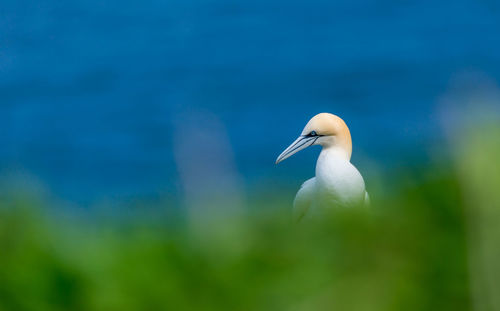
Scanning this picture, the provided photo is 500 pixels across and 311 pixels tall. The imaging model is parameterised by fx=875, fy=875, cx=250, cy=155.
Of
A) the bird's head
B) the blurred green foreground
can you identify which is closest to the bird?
the bird's head

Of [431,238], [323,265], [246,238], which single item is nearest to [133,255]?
[246,238]

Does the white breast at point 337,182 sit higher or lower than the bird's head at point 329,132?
lower

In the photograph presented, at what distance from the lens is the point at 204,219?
1.61 metres

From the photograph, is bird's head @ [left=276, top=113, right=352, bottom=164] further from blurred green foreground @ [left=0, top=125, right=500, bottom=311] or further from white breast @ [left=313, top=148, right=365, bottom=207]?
blurred green foreground @ [left=0, top=125, right=500, bottom=311]

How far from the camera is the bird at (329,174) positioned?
22.7 ft

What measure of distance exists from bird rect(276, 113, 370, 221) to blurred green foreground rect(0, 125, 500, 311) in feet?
17.2

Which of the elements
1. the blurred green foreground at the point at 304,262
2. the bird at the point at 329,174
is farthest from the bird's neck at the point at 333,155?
the blurred green foreground at the point at 304,262

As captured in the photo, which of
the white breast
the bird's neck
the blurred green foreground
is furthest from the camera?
the bird's neck

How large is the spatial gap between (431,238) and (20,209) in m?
0.70

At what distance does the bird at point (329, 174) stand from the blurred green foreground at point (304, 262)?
524 cm

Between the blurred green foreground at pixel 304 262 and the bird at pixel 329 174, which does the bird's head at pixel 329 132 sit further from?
the blurred green foreground at pixel 304 262

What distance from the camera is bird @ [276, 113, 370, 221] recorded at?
691cm

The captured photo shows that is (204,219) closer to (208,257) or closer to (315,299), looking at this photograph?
(208,257)

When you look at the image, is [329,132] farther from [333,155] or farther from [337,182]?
[337,182]
